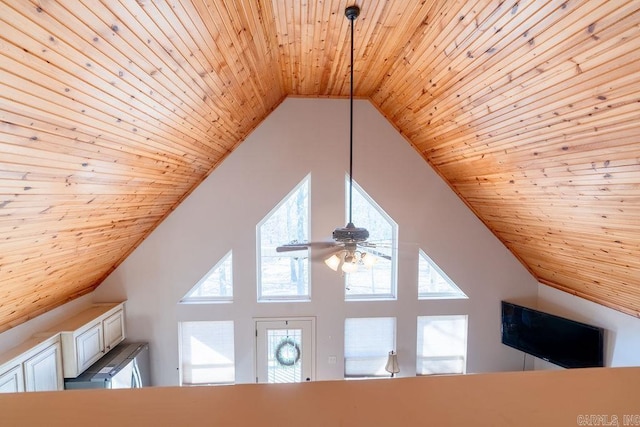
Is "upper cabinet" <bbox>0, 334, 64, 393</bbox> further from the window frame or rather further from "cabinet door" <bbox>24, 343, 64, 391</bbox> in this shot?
the window frame

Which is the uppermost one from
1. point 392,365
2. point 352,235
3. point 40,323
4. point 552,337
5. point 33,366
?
point 352,235

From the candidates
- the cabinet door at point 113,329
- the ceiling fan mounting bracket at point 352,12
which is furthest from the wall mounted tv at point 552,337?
the cabinet door at point 113,329

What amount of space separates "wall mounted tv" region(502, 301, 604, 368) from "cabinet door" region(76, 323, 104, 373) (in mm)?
5596

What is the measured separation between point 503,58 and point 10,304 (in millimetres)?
4662

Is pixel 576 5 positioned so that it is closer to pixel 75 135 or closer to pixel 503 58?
pixel 503 58

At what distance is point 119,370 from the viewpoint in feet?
11.4

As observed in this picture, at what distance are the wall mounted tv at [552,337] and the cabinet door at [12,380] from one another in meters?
5.87

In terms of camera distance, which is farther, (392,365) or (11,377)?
(392,365)

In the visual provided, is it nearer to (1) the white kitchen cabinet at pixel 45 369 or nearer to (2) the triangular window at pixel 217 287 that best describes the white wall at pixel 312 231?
(2) the triangular window at pixel 217 287

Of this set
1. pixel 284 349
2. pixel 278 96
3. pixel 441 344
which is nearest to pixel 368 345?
pixel 441 344

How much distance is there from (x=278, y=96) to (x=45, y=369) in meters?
3.98

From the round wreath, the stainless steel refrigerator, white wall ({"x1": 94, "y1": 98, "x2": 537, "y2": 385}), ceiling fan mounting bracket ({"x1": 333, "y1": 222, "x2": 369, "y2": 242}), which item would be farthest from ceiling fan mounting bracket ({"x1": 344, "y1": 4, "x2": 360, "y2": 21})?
the stainless steel refrigerator

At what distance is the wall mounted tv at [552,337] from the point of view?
3643 mm

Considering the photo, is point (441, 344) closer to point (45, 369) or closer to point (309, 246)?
point (309, 246)
